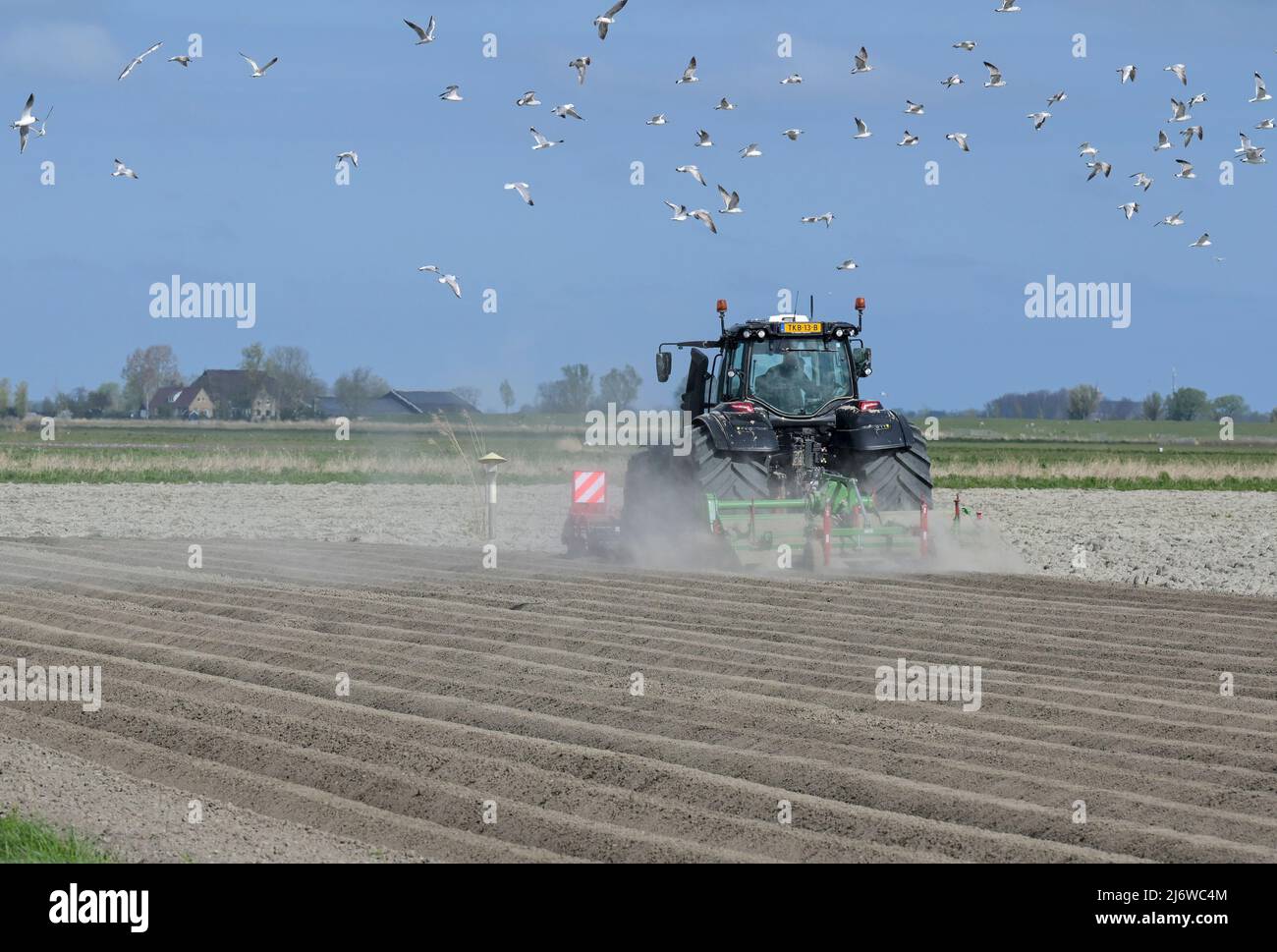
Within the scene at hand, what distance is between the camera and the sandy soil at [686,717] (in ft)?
20.2

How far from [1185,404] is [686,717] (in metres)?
119

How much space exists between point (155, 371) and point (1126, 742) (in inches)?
3535

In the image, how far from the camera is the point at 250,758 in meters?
7.37

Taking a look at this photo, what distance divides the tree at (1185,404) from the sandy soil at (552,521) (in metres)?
92.9

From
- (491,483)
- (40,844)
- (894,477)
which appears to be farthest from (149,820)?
(491,483)

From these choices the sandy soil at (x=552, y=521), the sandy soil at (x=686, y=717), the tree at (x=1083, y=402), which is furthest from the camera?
the tree at (x=1083, y=402)

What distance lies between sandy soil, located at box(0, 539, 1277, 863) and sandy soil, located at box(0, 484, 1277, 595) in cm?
195

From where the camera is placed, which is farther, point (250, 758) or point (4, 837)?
point (250, 758)

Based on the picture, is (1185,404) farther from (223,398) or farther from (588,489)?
(588,489)

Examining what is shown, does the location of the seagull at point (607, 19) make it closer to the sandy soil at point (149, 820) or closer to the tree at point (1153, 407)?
the sandy soil at point (149, 820)

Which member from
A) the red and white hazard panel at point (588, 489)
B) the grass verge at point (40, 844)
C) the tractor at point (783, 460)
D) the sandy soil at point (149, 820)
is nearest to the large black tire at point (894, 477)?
the tractor at point (783, 460)

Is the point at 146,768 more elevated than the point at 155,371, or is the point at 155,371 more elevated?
the point at 155,371

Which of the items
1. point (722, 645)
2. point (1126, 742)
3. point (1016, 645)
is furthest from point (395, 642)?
point (1126, 742)
